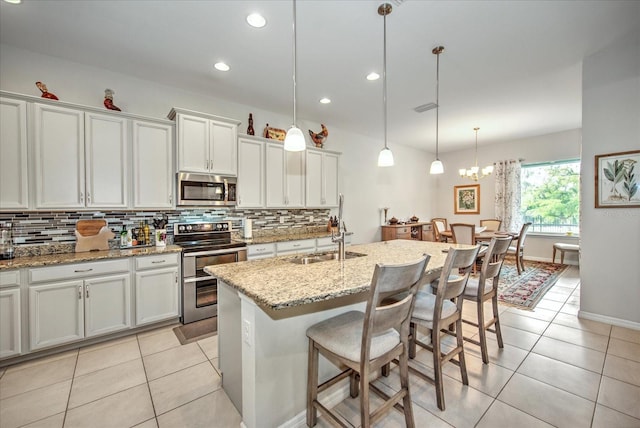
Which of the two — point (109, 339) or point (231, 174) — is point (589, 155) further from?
point (109, 339)

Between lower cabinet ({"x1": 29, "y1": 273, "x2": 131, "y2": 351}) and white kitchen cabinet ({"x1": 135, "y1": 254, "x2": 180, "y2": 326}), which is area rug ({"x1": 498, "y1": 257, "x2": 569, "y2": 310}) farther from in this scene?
lower cabinet ({"x1": 29, "y1": 273, "x2": 131, "y2": 351})

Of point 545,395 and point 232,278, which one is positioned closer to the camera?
point 232,278

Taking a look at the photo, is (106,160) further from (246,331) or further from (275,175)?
(246,331)

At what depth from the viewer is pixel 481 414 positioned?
1700 mm

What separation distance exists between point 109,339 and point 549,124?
7743 mm

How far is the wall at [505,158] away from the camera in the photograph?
5734mm

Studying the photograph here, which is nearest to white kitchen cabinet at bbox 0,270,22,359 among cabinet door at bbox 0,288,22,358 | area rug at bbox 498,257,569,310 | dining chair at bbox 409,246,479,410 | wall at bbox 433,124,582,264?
cabinet door at bbox 0,288,22,358

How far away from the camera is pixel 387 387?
6.44 feet

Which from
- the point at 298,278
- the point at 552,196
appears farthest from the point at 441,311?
the point at 552,196

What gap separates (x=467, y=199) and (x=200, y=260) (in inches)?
269

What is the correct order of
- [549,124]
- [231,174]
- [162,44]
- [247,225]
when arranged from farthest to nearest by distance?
[549,124] < [247,225] < [231,174] < [162,44]

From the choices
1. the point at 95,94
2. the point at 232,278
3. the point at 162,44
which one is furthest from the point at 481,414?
the point at 95,94

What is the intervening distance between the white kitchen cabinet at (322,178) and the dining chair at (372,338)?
9.92 feet

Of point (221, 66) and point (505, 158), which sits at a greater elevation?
point (221, 66)
